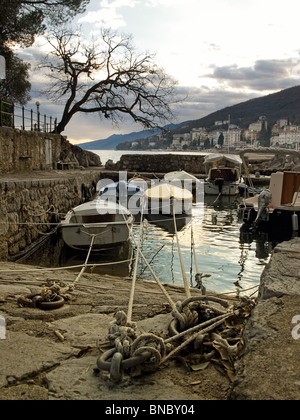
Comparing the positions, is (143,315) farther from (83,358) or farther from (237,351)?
(237,351)

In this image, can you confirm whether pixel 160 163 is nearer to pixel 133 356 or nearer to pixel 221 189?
pixel 221 189

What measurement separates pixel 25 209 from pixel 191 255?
487 cm

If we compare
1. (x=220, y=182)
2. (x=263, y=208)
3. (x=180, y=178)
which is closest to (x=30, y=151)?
(x=180, y=178)

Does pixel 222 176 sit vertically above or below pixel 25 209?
above

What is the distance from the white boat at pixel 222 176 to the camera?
2594cm

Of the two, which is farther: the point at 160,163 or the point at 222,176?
the point at 160,163

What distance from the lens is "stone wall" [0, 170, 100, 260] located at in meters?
9.38

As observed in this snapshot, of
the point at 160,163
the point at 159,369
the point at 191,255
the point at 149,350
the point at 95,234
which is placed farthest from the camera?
the point at 160,163

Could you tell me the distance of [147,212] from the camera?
710 inches

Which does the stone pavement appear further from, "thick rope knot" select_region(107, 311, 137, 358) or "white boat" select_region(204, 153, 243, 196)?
"white boat" select_region(204, 153, 243, 196)

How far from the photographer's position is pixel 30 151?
1798 centimetres

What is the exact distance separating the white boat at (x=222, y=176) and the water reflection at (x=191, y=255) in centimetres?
901

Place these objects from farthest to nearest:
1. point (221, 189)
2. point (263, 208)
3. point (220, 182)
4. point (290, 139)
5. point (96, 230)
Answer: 1. point (290, 139)
2. point (220, 182)
3. point (221, 189)
4. point (263, 208)
5. point (96, 230)

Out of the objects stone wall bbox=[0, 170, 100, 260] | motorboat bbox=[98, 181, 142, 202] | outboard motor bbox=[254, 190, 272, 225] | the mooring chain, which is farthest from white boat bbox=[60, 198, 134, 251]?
the mooring chain
